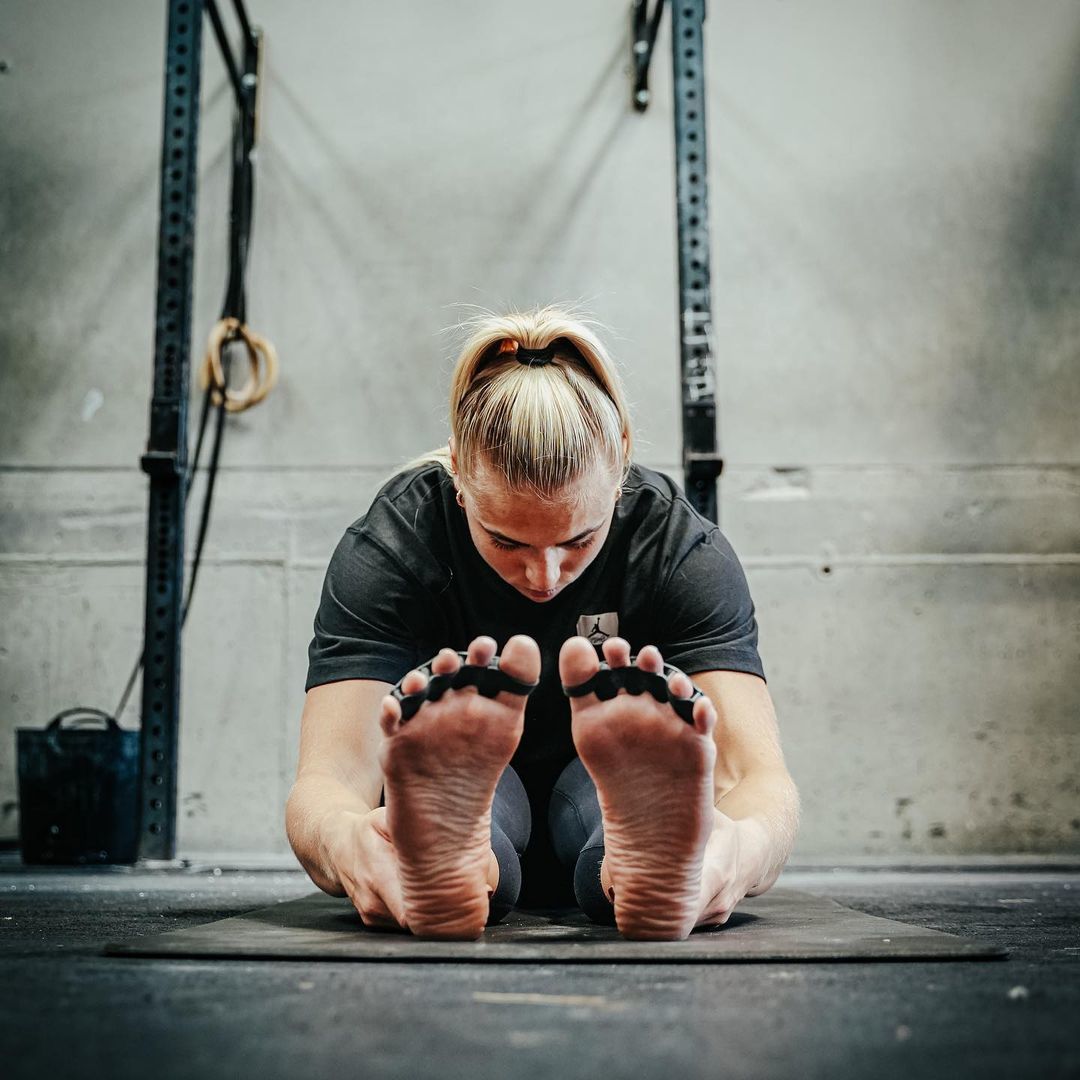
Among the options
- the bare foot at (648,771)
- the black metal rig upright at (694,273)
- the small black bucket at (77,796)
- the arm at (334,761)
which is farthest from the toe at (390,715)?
the small black bucket at (77,796)

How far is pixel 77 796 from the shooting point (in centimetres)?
199

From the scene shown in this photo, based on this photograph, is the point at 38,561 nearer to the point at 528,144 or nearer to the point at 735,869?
the point at 528,144

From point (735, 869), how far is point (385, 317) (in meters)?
1.92

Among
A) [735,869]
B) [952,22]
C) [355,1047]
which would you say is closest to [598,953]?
[735,869]

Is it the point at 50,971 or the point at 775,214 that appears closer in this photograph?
the point at 50,971

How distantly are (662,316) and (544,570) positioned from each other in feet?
5.63

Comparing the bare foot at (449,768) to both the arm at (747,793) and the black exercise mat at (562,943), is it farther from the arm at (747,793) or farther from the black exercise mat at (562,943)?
the arm at (747,793)

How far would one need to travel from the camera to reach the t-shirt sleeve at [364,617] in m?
1.12

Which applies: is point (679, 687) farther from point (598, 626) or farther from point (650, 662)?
point (598, 626)

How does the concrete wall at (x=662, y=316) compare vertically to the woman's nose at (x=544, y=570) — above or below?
above

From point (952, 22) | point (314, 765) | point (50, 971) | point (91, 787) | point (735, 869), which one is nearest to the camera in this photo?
point (50, 971)

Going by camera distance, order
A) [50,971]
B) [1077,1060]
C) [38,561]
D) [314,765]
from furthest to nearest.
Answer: [38,561] → [314,765] → [50,971] → [1077,1060]

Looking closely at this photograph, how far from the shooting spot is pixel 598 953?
2.73 ft

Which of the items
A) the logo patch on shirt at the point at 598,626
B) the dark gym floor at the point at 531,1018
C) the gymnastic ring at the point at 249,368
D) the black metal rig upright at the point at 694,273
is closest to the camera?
the dark gym floor at the point at 531,1018
